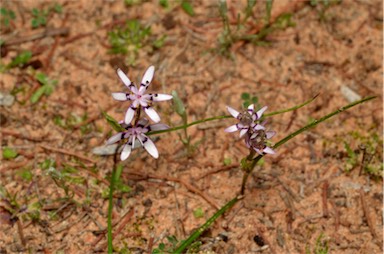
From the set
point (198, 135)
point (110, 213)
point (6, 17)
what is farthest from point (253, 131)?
point (6, 17)

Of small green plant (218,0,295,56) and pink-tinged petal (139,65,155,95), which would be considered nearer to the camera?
pink-tinged petal (139,65,155,95)

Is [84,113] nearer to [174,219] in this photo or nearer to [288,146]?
[174,219]

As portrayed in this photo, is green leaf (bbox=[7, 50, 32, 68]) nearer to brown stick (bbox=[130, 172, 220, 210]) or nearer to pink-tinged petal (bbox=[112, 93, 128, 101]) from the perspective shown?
brown stick (bbox=[130, 172, 220, 210])

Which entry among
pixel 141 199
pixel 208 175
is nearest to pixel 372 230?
pixel 208 175

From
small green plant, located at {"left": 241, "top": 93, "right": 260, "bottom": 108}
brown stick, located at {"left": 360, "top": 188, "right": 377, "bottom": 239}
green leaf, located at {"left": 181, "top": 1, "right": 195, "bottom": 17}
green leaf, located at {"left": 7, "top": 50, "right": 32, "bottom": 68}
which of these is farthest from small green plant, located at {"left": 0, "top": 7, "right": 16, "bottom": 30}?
brown stick, located at {"left": 360, "top": 188, "right": 377, "bottom": 239}

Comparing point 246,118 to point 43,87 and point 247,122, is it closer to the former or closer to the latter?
point 247,122
